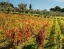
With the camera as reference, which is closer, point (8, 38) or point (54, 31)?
point (8, 38)

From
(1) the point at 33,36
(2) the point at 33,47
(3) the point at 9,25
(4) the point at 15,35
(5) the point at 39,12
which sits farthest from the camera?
(5) the point at 39,12

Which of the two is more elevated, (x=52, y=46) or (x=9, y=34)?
(x=9, y=34)

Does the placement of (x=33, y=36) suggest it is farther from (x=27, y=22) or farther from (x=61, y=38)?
(x=61, y=38)

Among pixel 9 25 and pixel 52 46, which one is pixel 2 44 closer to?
pixel 9 25

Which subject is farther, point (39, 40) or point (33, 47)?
point (33, 47)

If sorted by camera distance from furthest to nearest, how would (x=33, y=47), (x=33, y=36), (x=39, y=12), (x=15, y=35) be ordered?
(x=39, y=12) → (x=33, y=36) → (x=33, y=47) → (x=15, y=35)

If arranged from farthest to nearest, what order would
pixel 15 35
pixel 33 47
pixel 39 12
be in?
pixel 39 12, pixel 33 47, pixel 15 35

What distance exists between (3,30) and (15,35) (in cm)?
468

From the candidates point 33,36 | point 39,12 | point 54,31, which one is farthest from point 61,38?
point 39,12

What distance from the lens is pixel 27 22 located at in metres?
44.7

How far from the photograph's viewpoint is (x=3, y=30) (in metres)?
37.7

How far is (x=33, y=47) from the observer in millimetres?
36281

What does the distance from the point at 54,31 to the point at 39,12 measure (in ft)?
136

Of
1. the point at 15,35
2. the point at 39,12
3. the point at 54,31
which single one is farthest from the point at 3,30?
the point at 39,12
